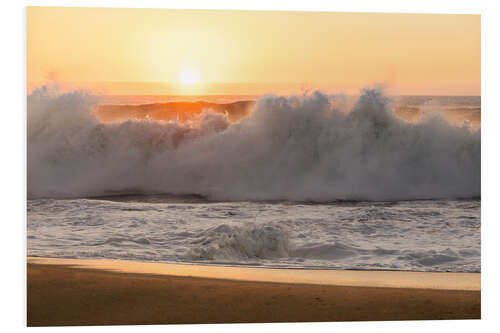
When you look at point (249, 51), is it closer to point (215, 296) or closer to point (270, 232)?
point (270, 232)

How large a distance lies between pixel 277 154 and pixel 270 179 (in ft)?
0.75

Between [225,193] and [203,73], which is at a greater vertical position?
[203,73]

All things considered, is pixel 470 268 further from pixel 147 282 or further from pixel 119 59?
pixel 119 59

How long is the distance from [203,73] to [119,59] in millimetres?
691

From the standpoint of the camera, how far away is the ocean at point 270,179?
675 centimetres

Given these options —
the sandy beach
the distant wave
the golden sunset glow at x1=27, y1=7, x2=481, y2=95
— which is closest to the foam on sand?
the sandy beach

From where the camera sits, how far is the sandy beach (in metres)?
6.26

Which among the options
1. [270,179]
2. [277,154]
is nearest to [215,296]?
[270,179]

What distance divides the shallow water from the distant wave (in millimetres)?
115

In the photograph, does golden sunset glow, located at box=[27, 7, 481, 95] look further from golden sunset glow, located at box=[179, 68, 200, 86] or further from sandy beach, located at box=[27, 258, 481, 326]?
sandy beach, located at box=[27, 258, 481, 326]

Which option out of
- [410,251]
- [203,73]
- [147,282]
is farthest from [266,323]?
[203,73]

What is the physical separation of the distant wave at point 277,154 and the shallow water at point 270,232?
0.38 ft

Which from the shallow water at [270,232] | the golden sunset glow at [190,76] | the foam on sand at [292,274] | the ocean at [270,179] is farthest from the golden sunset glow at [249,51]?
the foam on sand at [292,274]

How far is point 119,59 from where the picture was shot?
6.74 m
